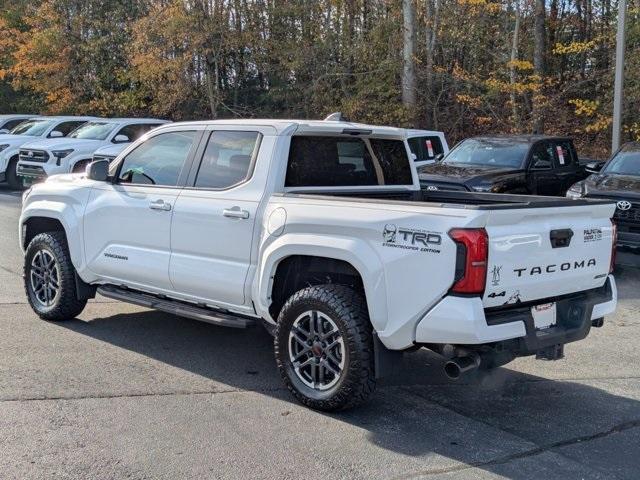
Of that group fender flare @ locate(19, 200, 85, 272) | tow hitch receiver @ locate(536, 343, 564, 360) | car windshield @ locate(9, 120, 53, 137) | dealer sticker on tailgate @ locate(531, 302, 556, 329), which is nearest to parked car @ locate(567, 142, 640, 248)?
tow hitch receiver @ locate(536, 343, 564, 360)

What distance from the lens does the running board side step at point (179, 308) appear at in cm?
562

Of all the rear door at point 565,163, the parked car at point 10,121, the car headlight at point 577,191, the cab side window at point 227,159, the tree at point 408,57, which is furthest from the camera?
the parked car at point 10,121

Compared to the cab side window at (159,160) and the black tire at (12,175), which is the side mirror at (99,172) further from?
the black tire at (12,175)

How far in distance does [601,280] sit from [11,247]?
8455mm

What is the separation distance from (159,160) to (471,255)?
3.10 meters

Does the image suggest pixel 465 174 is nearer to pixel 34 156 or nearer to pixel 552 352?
pixel 552 352

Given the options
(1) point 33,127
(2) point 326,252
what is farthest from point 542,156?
(1) point 33,127

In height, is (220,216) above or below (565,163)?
above

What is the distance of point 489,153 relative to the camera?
12.9 metres

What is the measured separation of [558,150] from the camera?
13.4 m

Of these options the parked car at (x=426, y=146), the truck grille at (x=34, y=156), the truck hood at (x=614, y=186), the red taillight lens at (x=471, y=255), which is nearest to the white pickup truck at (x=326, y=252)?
the red taillight lens at (x=471, y=255)

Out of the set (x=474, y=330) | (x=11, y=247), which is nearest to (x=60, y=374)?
(x=474, y=330)

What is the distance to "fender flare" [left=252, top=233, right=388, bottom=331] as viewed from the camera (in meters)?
4.71

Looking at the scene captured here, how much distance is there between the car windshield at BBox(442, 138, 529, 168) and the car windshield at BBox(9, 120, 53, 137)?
11.1 m
